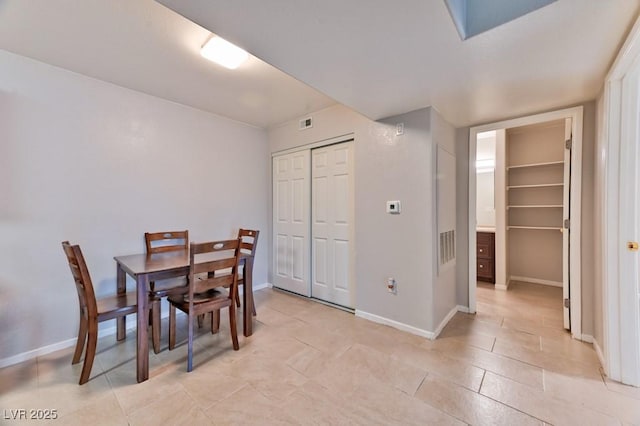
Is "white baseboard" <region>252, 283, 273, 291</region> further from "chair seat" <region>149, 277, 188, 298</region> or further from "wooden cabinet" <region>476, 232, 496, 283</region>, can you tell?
"wooden cabinet" <region>476, 232, 496, 283</region>

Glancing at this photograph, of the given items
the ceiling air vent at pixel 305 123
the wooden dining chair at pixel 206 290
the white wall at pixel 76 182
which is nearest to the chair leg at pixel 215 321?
the wooden dining chair at pixel 206 290

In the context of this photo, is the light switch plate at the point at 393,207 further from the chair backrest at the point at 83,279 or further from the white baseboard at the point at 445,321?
the chair backrest at the point at 83,279

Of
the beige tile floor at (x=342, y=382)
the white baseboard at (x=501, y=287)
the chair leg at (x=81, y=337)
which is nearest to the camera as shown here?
the beige tile floor at (x=342, y=382)

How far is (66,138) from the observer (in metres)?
2.25

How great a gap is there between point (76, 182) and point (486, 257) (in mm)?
5121

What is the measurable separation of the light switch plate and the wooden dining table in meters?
1.48

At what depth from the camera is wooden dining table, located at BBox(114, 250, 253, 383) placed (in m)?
1.79

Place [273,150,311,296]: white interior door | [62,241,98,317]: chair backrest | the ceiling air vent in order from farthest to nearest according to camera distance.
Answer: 1. [273,150,311,296]: white interior door
2. the ceiling air vent
3. [62,241,98,317]: chair backrest

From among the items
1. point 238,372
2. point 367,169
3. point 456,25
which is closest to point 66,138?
point 238,372

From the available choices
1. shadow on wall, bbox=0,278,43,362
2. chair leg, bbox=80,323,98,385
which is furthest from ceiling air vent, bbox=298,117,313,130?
shadow on wall, bbox=0,278,43,362

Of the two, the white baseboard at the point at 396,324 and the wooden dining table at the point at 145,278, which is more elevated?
the wooden dining table at the point at 145,278

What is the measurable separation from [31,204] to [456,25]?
3.28 m

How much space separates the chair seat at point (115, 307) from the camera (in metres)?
1.81

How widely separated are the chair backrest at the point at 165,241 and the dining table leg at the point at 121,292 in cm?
30
